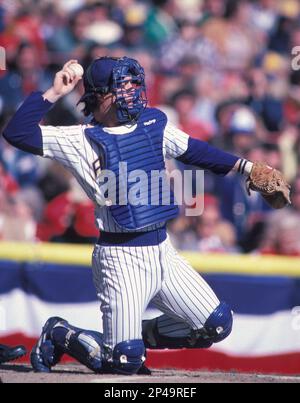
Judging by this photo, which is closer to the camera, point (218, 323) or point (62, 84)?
point (62, 84)

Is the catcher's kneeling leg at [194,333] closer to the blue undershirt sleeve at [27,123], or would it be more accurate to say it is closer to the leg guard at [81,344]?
the leg guard at [81,344]

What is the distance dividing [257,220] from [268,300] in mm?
1342

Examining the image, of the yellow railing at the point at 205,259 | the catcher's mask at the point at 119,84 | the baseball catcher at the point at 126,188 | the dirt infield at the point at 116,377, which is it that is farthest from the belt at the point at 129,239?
the yellow railing at the point at 205,259

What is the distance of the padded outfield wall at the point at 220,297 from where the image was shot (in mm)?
8188

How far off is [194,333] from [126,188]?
98cm

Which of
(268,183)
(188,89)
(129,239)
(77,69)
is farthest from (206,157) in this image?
(188,89)

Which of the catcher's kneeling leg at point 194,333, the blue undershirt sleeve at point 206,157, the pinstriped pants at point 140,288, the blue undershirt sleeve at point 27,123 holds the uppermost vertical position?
the blue undershirt sleeve at point 27,123

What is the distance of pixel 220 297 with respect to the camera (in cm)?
817

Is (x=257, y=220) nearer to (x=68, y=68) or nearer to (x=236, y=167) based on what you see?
(x=236, y=167)

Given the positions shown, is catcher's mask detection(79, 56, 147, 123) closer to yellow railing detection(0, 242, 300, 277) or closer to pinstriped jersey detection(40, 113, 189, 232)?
pinstriped jersey detection(40, 113, 189, 232)

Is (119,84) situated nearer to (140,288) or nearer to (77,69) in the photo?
(77,69)

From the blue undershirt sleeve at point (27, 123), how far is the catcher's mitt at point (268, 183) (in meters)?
1.22

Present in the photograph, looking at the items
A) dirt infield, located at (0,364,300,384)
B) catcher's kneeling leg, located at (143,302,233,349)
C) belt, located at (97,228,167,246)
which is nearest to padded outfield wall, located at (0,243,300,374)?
dirt infield, located at (0,364,300,384)

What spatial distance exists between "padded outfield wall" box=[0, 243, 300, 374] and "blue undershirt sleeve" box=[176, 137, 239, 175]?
7.13ft
